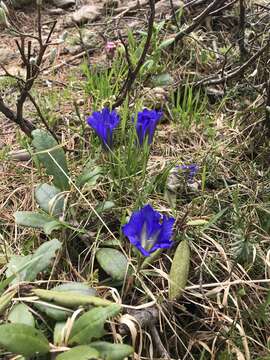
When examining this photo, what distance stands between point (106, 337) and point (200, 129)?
0.87 metres

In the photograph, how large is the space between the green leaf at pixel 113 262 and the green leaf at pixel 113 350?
0.20m

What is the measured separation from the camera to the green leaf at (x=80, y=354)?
3.09 ft

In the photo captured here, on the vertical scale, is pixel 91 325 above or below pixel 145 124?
below

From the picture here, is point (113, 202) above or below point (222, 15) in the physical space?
below

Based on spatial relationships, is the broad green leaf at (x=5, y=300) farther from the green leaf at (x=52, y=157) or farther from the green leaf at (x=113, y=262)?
the green leaf at (x=52, y=157)

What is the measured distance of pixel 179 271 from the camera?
1192 mm

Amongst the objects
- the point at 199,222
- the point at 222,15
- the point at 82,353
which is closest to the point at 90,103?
the point at 199,222

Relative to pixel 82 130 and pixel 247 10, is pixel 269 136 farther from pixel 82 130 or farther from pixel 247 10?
pixel 247 10

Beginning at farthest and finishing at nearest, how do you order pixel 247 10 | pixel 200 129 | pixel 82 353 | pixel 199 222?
pixel 247 10
pixel 200 129
pixel 199 222
pixel 82 353

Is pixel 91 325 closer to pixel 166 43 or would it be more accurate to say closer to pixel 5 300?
pixel 5 300

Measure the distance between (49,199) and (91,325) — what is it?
1.35 feet

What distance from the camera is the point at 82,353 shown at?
0.95 metres

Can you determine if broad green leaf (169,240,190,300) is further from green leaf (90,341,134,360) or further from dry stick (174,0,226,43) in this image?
dry stick (174,0,226,43)

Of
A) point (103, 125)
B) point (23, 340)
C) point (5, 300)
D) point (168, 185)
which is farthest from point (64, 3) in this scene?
point (23, 340)
